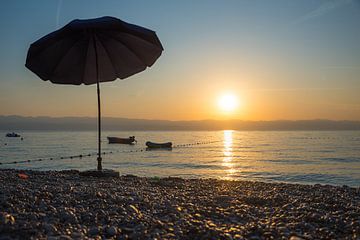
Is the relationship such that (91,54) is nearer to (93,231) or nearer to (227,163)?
(93,231)

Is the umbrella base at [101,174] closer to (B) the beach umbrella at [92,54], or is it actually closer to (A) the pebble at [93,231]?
(B) the beach umbrella at [92,54]

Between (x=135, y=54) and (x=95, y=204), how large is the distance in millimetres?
5400

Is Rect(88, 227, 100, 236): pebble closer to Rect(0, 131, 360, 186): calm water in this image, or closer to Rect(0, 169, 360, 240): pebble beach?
Rect(0, 169, 360, 240): pebble beach

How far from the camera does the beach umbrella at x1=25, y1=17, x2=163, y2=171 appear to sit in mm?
8133

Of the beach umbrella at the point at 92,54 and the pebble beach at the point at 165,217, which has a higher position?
the beach umbrella at the point at 92,54

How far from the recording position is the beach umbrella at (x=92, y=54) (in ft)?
26.7

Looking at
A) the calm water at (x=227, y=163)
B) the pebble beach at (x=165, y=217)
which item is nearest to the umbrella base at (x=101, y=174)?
the pebble beach at (x=165, y=217)

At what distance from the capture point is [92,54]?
9.02 meters

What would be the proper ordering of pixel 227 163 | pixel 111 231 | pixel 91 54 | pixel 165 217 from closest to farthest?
1. pixel 111 231
2. pixel 165 217
3. pixel 91 54
4. pixel 227 163

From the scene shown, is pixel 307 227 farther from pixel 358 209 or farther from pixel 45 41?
pixel 45 41

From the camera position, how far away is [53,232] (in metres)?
3.48

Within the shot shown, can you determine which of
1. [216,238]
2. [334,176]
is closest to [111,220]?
[216,238]

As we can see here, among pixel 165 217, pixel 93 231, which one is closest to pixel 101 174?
pixel 165 217

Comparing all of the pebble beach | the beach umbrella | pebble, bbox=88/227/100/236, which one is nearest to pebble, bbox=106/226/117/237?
the pebble beach
